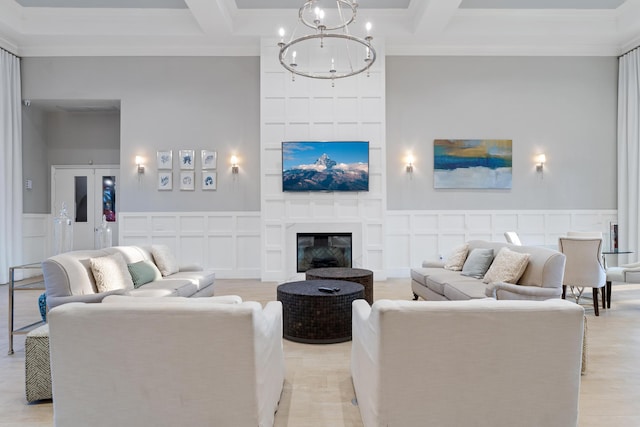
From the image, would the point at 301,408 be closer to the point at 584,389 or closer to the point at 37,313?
the point at 584,389

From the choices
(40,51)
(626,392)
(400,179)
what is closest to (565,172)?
(400,179)

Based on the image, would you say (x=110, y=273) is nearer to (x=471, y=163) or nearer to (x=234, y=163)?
(x=234, y=163)

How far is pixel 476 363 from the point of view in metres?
1.88

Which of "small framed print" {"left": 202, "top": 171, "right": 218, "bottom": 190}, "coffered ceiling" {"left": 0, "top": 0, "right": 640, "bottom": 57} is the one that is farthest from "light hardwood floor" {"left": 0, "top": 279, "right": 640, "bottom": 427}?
"coffered ceiling" {"left": 0, "top": 0, "right": 640, "bottom": 57}

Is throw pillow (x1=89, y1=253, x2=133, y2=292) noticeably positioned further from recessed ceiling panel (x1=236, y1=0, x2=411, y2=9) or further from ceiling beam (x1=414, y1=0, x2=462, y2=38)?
ceiling beam (x1=414, y1=0, x2=462, y2=38)

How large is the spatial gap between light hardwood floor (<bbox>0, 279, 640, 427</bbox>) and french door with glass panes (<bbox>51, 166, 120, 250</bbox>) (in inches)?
160

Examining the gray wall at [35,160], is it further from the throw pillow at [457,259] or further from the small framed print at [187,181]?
the throw pillow at [457,259]

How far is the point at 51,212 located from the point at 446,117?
26.3 feet

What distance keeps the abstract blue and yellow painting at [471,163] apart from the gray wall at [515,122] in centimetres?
12

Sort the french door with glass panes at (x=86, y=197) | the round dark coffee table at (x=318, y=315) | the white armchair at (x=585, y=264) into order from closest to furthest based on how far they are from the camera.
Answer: the round dark coffee table at (x=318, y=315) → the white armchair at (x=585, y=264) → the french door with glass panes at (x=86, y=197)

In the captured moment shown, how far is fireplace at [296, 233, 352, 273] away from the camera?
7.19m

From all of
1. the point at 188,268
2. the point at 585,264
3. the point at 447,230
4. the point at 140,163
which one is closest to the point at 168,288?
the point at 188,268

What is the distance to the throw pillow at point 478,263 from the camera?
4.54 m

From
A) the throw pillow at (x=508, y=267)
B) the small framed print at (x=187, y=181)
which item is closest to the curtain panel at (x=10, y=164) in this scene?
the small framed print at (x=187, y=181)
